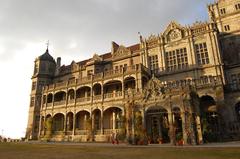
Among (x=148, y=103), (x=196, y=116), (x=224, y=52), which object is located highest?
(x=224, y=52)

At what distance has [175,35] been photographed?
117ft

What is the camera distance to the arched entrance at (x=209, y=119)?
79.4 feet

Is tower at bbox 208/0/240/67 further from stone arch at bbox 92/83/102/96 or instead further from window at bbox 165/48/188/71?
stone arch at bbox 92/83/102/96

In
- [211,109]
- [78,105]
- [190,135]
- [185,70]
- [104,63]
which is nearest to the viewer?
[190,135]

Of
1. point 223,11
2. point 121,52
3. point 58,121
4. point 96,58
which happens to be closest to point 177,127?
point 121,52

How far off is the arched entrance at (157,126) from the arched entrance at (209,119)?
14.7 feet

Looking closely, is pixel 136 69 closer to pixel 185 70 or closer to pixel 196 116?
pixel 185 70

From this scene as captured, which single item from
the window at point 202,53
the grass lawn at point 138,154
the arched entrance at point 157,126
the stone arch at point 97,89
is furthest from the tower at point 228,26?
the grass lawn at point 138,154

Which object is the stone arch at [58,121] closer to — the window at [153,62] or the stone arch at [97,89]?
the stone arch at [97,89]

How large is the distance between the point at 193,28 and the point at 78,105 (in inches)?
953

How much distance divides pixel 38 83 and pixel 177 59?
31258 millimetres

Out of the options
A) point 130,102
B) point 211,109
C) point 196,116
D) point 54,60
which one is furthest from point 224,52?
point 54,60

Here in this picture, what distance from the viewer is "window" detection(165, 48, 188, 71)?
33.8m

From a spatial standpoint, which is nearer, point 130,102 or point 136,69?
point 130,102
